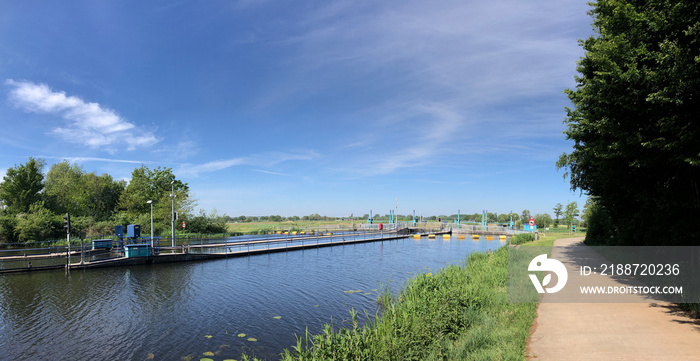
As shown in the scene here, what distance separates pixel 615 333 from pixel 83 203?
76.0 m

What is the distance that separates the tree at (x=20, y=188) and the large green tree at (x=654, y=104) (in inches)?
2472

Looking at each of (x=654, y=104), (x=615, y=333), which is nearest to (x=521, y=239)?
(x=654, y=104)

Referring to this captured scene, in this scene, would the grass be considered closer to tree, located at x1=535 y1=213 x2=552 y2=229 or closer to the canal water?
the canal water

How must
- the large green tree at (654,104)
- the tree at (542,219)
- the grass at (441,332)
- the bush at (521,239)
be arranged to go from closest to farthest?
1. the grass at (441,332)
2. the large green tree at (654,104)
3. the bush at (521,239)
4. the tree at (542,219)

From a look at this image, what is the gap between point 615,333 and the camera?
707 cm

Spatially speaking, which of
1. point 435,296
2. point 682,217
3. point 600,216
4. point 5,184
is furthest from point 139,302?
point 5,184

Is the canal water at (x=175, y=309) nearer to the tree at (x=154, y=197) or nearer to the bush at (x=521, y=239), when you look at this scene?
the bush at (x=521, y=239)

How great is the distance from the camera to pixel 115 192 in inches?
2628

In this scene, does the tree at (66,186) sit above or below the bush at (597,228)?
above

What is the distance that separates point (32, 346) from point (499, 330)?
1313 centimetres

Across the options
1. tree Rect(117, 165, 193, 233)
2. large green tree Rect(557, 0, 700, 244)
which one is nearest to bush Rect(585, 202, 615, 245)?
large green tree Rect(557, 0, 700, 244)

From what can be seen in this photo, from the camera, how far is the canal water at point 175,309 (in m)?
9.83

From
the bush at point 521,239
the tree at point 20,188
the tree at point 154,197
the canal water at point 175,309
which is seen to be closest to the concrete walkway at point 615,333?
the canal water at point 175,309

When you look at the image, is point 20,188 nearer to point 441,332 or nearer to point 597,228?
point 441,332
